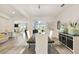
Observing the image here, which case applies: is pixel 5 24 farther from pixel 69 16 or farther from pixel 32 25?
pixel 69 16

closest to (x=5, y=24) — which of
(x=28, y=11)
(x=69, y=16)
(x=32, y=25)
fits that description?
(x=32, y=25)

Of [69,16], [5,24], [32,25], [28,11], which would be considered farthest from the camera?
[69,16]

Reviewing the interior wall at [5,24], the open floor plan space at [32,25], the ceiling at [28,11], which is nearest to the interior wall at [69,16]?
the open floor plan space at [32,25]

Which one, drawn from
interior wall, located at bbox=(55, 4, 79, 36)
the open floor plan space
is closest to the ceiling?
the open floor plan space

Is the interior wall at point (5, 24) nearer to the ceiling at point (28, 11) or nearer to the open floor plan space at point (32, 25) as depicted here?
the open floor plan space at point (32, 25)

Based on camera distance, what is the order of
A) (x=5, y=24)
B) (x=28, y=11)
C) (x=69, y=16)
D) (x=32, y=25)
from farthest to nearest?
(x=69, y=16), (x=28, y=11), (x=32, y=25), (x=5, y=24)

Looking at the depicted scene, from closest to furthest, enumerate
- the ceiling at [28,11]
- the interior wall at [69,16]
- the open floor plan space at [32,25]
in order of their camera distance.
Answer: the open floor plan space at [32,25], the ceiling at [28,11], the interior wall at [69,16]

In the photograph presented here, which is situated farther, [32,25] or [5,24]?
[32,25]
